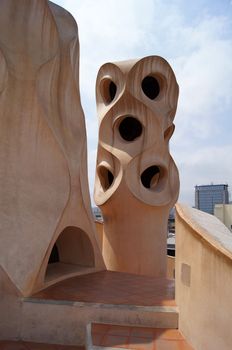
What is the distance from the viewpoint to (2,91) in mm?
7418

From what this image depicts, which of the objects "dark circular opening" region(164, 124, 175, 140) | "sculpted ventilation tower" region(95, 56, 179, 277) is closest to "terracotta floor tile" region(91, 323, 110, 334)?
"sculpted ventilation tower" region(95, 56, 179, 277)

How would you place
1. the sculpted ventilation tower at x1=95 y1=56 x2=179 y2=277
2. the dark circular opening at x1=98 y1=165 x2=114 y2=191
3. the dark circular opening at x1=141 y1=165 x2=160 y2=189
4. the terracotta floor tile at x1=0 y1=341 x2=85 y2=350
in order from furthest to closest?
1. the dark circular opening at x1=141 y1=165 x2=160 y2=189
2. the dark circular opening at x1=98 y1=165 x2=114 y2=191
3. the sculpted ventilation tower at x1=95 y1=56 x2=179 y2=277
4. the terracotta floor tile at x1=0 y1=341 x2=85 y2=350

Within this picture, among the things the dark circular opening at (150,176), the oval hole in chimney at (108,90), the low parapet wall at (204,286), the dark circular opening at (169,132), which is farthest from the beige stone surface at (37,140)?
the dark circular opening at (169,132)

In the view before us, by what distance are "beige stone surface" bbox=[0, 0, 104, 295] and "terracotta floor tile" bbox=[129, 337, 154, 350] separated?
2771mm

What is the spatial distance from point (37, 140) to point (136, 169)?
6287 mm

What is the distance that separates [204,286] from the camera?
14.5 ft

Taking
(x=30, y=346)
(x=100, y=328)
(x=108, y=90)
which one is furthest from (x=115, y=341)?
(x=108, y=90)

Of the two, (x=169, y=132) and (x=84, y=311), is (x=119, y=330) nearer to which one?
(x=84, y=311)

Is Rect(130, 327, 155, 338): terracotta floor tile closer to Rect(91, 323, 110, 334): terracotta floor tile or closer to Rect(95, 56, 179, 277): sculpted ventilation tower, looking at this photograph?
Rect(91, 323, 110, 334): terracotta floor tile

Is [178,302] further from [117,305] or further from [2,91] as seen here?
[2,91]

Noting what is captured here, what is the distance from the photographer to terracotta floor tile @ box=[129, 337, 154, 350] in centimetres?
467

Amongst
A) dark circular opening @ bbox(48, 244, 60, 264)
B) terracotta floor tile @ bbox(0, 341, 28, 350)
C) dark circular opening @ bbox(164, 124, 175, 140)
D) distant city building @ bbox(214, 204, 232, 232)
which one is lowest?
terracotta floor tile @ bbox(0, 341, 28, 350)

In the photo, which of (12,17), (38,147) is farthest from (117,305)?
(12,17)

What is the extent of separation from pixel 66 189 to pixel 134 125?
7353 mm
